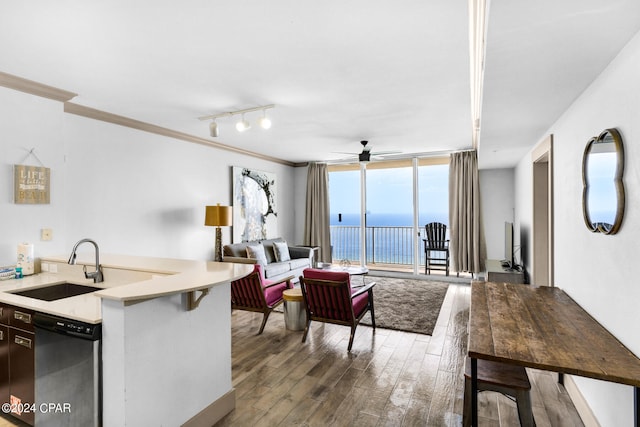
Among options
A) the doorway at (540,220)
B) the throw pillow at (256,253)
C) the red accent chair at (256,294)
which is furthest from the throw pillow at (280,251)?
the doorway at (540,220)

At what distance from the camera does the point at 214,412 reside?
213 centimetres

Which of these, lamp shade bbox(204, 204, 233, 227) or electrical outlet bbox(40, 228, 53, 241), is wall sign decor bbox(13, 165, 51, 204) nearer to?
electrical outlet bbox(40, 228, 53, 241)

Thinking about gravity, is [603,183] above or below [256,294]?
above

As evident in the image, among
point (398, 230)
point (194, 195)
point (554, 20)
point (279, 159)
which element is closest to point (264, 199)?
point (279, 159)

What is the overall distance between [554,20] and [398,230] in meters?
6.54

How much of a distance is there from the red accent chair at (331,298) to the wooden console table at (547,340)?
1227 mm

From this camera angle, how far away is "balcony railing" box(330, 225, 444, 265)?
25.3ft

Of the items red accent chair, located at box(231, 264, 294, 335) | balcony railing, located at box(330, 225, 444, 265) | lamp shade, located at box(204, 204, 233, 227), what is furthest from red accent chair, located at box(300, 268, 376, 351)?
balcony railing, located at box(330, 225, 444, 265)

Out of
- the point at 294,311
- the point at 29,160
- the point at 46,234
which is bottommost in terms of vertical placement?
the point at 294,311

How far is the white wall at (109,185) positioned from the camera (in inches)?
108

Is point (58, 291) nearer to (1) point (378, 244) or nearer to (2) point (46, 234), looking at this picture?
(2) point (46, 234)

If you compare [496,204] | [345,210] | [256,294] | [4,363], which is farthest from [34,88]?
[496,204]

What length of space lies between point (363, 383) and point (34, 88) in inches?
148

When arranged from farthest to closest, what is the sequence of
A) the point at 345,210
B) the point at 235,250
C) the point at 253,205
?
the point at 345,210 → the point at 253,205 → the point at 235,250
